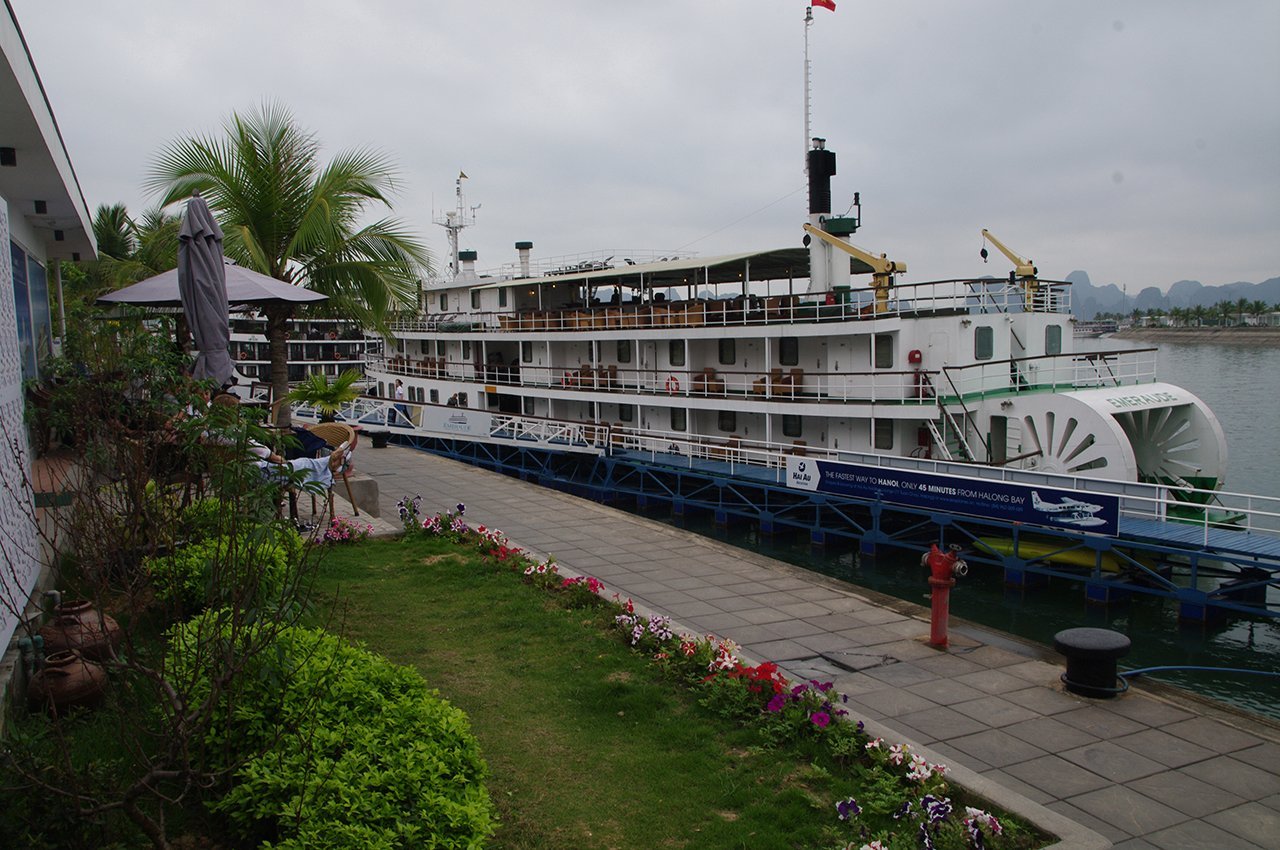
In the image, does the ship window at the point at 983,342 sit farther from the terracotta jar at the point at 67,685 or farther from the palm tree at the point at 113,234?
the palm tree at the point at 113,234

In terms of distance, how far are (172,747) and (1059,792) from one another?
6132mm

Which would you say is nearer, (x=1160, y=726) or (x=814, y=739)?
(x=814, y=739)

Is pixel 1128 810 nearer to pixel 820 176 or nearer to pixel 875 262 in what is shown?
pixel 875 262

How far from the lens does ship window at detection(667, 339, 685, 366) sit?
27109 millimetres

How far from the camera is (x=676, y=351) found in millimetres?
27266

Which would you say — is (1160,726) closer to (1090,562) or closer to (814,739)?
(814,739)

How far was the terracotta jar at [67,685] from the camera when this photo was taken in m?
5.48

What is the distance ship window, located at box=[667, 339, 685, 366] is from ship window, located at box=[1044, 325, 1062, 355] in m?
10.0

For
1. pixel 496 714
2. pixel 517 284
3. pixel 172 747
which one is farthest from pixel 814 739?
pixel 517 284

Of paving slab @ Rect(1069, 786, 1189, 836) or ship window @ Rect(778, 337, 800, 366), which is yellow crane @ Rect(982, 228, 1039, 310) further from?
paving slab @ Rect(1069, 786, 1189, 836)

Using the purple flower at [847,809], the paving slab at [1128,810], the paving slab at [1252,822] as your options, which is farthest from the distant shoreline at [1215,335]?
the purple flower at [847,809]

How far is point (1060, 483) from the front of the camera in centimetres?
1688

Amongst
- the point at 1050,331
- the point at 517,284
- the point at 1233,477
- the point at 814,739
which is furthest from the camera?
the point at 517,284

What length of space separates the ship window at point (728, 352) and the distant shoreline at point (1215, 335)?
98.0 m
